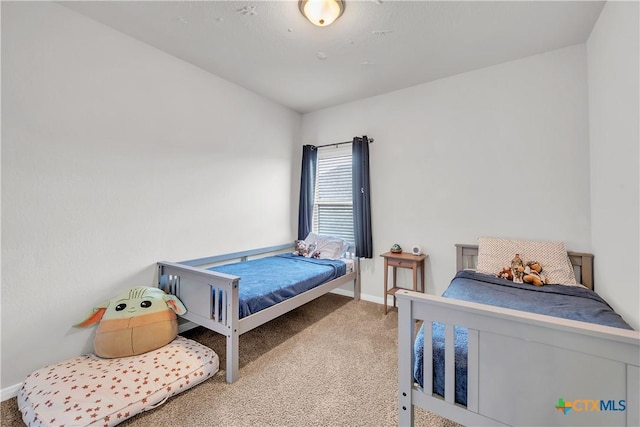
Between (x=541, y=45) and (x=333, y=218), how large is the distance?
271 centimetres

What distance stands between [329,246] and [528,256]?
202 centimetres

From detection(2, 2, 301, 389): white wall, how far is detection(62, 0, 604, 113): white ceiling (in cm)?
29

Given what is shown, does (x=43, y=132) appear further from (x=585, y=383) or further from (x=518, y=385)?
(x=585, y=383)

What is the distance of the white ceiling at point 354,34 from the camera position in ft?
5.93

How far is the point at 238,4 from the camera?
5.84 ft

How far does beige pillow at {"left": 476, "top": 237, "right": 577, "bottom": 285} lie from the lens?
2.12m

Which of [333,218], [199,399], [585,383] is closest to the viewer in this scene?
[585,383]

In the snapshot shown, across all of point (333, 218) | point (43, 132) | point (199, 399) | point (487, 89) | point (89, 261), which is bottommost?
point (199, 399)

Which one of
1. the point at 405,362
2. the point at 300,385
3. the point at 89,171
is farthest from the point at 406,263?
the point at 89,171

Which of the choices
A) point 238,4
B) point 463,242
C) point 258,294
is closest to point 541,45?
point 463,242

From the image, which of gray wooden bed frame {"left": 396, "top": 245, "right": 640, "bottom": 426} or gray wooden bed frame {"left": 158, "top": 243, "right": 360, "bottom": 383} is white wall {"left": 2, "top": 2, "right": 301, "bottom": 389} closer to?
gray wooden bed frame {"left": 158, "top": 243, "right": 360, "bottom": 383}

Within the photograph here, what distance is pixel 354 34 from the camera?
208cm

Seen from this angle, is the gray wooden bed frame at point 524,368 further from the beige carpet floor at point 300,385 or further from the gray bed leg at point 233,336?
the gray bed leg at point 233,336

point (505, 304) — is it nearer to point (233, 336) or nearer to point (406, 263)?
point (406, 263)
